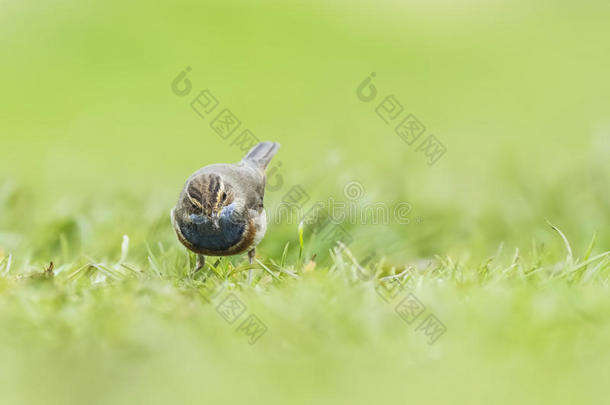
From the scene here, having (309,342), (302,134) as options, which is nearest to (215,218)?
(309,342)

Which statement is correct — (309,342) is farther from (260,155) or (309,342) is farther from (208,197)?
(260,155)

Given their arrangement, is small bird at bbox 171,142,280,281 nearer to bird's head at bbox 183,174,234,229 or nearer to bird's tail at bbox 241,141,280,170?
bird's head at bbox 183,174,234,229

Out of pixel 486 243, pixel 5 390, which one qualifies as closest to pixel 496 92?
pixel 486 243

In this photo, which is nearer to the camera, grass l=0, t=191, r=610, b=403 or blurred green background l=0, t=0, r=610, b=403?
grass l=0, t=191, r=610, b=403

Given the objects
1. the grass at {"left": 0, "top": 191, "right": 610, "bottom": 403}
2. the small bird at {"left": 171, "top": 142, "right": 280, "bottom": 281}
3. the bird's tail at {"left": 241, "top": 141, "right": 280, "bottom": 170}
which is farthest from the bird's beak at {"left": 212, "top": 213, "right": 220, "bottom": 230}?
the bird's tail at {"left": 241, "top": 141, "right": 280, "bottom": 170}

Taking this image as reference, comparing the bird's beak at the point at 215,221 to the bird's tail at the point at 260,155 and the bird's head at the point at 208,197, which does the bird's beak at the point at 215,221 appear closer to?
the bird's head at the point at 208,197

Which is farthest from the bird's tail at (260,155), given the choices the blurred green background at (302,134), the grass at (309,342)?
the grass at (309,342)
